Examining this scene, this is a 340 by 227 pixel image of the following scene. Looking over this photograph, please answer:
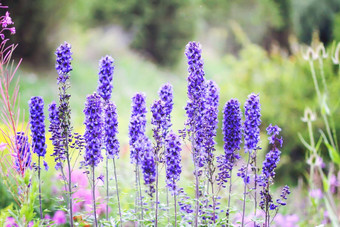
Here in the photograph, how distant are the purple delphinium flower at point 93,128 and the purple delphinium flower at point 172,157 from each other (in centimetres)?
40

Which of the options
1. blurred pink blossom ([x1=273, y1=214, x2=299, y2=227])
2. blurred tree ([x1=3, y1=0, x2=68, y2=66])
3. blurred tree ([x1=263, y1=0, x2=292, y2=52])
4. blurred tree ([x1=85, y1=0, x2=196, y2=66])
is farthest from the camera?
blurred tree ([x1=263, y1=0, x2=292, y2=52])

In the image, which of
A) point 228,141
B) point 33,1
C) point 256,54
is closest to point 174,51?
point 33,1

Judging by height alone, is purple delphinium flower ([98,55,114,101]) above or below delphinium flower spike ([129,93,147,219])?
above

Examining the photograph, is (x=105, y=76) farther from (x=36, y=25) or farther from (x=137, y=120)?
(x=36, y=25)

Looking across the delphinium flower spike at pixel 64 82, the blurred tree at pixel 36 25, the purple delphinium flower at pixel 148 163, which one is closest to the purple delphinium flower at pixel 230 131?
the purple delphinium flower at pixel 148 163

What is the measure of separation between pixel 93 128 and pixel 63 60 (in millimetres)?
450

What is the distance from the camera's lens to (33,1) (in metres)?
11.8

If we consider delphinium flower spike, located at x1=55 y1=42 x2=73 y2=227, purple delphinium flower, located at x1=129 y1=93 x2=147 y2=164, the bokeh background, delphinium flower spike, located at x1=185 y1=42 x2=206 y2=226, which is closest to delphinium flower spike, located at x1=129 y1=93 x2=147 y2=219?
purple delphinium flower, located at x1=129 y1=93 x2=147 y2=164

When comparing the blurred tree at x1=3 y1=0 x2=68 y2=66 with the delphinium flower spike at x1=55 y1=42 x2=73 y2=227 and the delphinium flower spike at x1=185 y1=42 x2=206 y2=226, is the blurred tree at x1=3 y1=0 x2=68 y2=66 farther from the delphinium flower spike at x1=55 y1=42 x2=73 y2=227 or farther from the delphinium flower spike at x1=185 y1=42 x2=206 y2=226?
the delphinium flower spike at x1=185 y1=42 x2=206 y2=226

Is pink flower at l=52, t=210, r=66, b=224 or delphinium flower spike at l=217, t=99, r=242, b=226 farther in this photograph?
pink flower at l=52, t=210, r=66, b=224

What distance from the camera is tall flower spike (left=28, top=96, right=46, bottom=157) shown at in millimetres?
2551

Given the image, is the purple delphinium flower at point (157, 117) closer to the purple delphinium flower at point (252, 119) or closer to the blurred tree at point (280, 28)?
the purple delphinium flower at point (252, 119)

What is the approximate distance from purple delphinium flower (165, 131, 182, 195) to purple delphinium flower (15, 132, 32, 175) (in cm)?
81

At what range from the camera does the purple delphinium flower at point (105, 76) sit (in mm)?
2596
